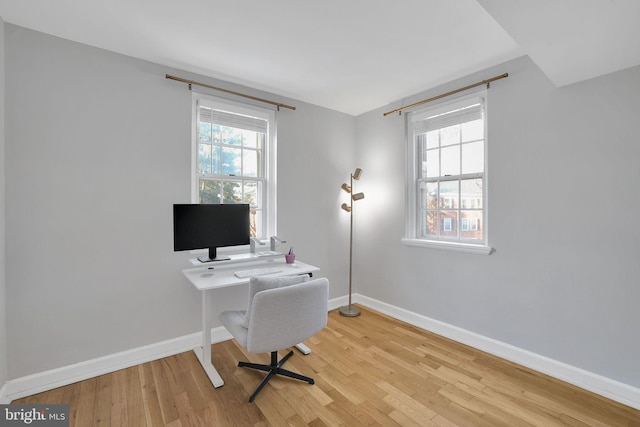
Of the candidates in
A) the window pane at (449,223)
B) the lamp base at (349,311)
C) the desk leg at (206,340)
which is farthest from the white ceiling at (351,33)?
the lamp base at (349,311)

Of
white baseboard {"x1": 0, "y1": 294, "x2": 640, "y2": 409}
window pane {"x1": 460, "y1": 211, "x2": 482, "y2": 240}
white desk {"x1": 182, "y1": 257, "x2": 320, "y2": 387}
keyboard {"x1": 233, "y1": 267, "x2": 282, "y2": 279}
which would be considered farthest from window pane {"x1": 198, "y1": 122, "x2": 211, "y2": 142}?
window pane {"x1": 460, "y1": 211, "x2": 482, "y2": 240}

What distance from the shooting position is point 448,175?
3.04 meters

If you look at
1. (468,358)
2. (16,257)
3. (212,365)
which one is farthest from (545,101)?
(16,257)

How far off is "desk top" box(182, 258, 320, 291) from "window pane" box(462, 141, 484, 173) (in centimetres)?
179

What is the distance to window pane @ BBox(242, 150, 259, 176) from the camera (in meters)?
3.14

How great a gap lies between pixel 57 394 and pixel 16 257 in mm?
1010

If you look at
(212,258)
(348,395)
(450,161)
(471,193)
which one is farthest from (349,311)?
(450,161)

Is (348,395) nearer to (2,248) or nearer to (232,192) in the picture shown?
(232,192)

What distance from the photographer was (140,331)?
250 cm

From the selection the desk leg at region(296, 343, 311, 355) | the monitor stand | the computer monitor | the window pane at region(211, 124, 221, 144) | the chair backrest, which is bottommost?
the desk leg at region(296, 343, 311, 355)

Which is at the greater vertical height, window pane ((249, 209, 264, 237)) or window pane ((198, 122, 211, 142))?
window pane ((198, 122, 211, 142))

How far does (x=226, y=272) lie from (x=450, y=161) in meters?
2.47

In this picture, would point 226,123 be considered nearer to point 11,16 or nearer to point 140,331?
point 11,16

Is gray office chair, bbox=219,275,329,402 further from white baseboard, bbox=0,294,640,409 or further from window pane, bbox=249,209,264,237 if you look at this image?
window pane, bbox=249,209,264,237
